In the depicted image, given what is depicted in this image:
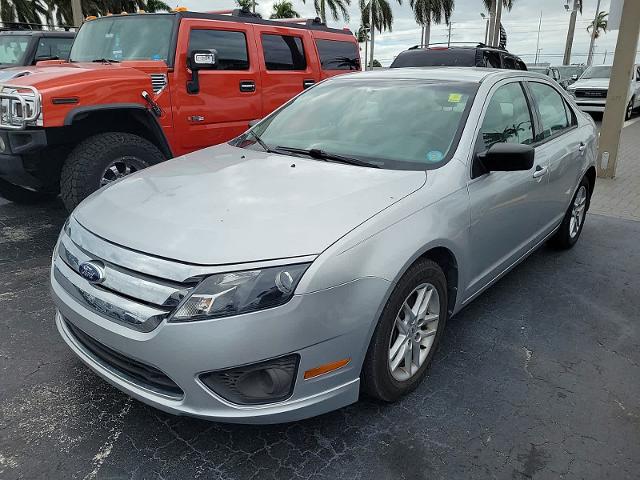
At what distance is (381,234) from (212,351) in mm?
860

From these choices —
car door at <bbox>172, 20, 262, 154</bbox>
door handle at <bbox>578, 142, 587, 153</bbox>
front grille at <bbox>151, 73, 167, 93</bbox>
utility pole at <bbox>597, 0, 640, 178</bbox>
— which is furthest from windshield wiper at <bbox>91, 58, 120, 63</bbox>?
utility pole at <bbox>597, 0, 640, 178</bbox>

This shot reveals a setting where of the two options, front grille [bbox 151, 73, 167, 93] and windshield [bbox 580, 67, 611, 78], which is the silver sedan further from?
windshield [bbox 580, 67, 611, 78]

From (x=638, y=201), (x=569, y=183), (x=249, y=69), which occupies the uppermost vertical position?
(x=249, y=69)

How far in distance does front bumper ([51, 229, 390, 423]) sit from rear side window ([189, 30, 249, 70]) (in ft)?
12.7

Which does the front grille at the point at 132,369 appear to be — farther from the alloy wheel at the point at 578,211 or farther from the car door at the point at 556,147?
the alloy wheel at the point at 578,211

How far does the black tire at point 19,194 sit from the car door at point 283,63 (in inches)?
110

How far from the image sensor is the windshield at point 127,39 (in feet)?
17.5

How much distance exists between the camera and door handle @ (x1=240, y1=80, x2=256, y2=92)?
5818 mm

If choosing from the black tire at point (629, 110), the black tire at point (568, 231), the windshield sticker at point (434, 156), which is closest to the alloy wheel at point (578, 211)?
the black tire at point (568, 231)

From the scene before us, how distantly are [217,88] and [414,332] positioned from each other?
13.0 ft

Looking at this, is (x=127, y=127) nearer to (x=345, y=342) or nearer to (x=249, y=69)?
(x=249, y=69)

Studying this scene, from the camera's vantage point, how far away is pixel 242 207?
7.80 feet

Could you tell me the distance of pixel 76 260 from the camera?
2.34 m

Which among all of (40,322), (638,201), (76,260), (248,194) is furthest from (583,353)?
(638,201)
